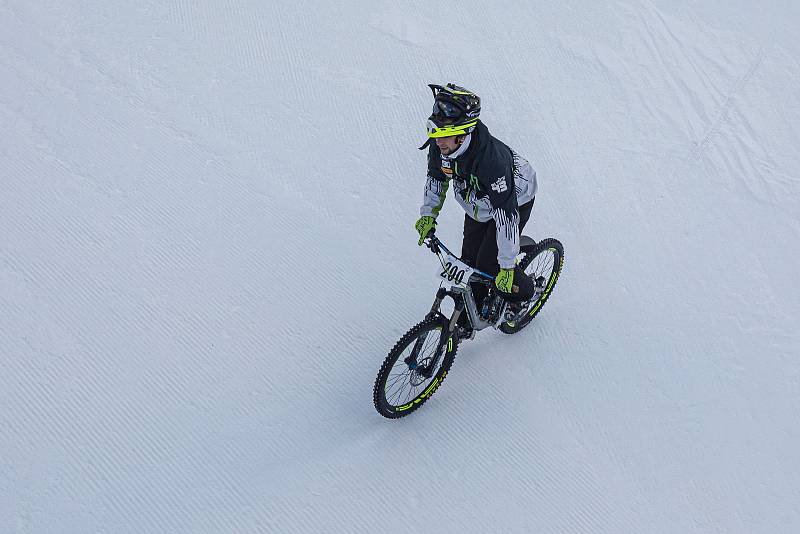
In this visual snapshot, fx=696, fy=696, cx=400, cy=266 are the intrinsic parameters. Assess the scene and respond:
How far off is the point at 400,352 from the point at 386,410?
462mm

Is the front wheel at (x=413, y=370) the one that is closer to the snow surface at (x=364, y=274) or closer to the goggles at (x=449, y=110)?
the snow surface at (x=364, y=274)

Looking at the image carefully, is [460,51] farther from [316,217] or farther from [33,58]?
[33,58]

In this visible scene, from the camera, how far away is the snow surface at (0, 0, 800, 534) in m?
4.18

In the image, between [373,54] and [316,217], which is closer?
[316,217]

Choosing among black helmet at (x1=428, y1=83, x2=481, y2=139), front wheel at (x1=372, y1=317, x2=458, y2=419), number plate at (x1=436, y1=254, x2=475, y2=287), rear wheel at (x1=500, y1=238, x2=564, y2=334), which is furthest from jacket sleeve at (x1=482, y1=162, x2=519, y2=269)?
rear wheel at (x1=500, y1=238, x2=564, y2=334)

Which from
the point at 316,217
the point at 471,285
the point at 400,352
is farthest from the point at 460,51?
the point at 400,352

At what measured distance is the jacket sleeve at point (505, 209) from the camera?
3.86 metres

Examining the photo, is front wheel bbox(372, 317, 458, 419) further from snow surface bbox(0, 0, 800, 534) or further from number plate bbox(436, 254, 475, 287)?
number plate bbox(436, 254, 475, 287)

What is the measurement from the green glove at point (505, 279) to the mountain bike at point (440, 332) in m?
0.15

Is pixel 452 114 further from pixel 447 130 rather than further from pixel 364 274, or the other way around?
pixel 364 274

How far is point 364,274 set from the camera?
5.34 m

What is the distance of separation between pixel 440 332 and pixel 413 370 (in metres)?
0.32

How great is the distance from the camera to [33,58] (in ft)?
21.5

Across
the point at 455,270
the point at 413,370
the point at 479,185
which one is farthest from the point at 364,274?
the point at 479,185
